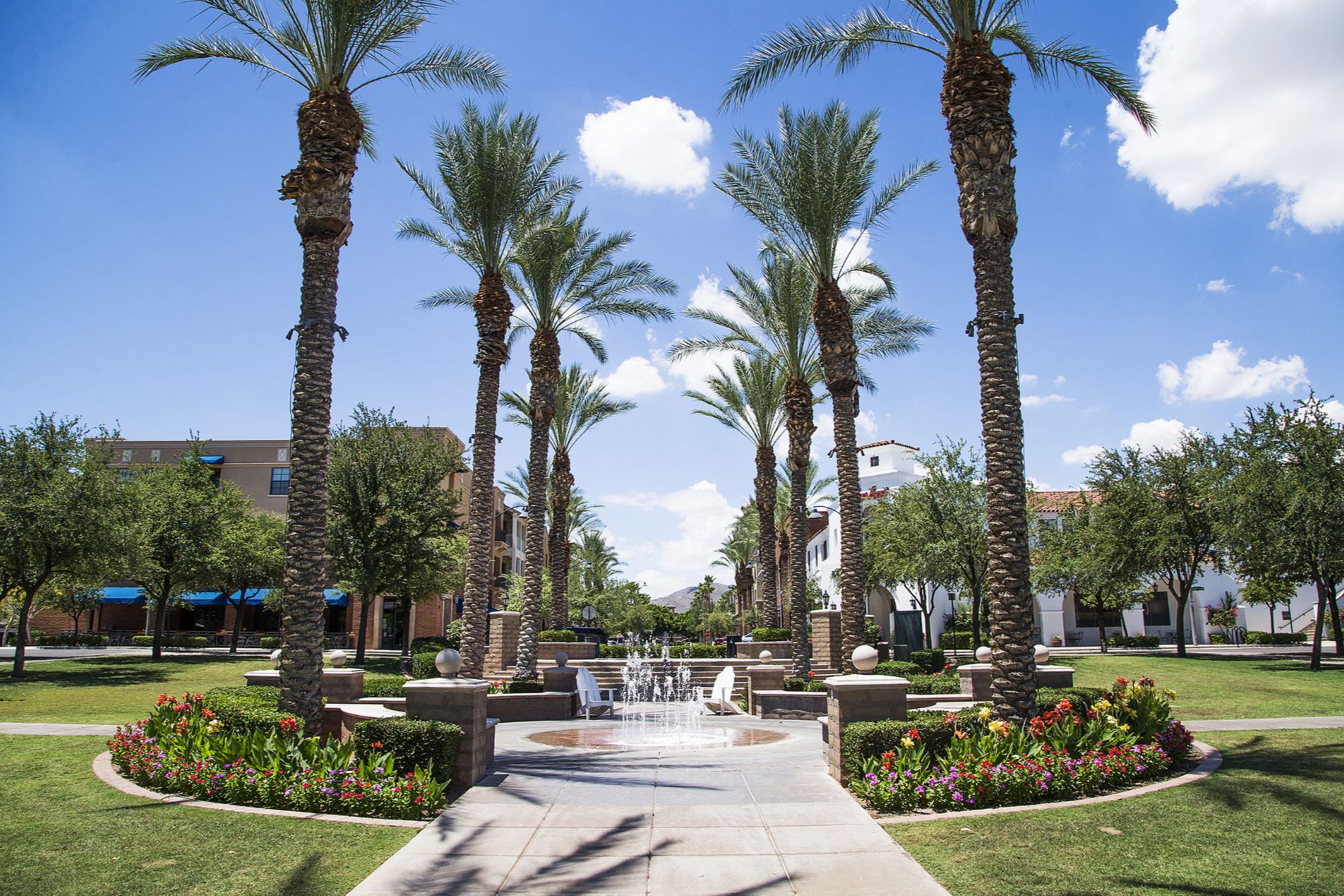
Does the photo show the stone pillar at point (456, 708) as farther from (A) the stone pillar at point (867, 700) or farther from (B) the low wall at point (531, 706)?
(B) the low wall at point (531, 706)

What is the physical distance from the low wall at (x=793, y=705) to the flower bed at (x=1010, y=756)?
311 inches

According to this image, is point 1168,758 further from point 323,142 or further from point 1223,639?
point 1223,639

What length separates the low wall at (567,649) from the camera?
81.8 ft

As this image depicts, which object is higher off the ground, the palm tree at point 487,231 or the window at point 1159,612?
the palm tree at point 487,231

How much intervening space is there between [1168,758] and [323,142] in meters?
13.8

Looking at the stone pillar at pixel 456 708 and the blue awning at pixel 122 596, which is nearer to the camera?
the stone pillar at pixel 456 708

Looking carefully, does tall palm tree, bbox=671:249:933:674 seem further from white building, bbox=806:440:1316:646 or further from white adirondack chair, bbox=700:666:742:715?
white building, bbox=806:440:1316:646

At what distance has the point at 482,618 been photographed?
61.1 ft

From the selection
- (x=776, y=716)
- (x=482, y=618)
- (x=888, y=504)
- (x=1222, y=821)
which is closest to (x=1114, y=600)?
(x=888, y=504)

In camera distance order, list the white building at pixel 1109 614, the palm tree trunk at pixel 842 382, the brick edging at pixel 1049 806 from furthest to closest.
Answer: the white building at pixel 1109 614 < the palm tree trunk at pixel 842 382 < the brick edging at pixel 1049 806

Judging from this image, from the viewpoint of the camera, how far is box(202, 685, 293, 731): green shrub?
31.9ft

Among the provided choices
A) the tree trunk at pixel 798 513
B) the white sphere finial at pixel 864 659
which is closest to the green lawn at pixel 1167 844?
the white sphere finial at pixel 864 659

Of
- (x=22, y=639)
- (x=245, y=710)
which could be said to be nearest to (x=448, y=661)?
(x=245, y=710)

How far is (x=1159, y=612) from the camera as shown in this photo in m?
59.1
